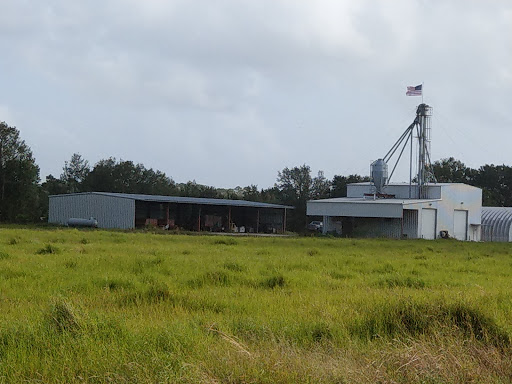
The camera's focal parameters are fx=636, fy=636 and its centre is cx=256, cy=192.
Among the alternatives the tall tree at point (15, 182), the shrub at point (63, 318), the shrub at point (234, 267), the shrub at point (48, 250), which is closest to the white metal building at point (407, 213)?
the tall tree at point (15, 182)

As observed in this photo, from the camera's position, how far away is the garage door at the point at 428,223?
6056cm

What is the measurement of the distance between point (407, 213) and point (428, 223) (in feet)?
9.91

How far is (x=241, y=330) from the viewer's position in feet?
27.6

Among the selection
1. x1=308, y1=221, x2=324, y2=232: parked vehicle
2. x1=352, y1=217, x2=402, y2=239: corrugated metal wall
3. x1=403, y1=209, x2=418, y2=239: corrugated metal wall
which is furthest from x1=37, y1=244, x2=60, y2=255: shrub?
x1=308, y1=221, x2=324, y2=232: parked vehicle

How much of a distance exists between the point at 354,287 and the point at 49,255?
1057 centimetres

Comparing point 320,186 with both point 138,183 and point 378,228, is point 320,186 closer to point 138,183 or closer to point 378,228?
point 138,183

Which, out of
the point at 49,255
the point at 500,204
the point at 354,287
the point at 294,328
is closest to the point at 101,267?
the point at 49,255

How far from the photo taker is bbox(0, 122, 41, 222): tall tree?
240 ft

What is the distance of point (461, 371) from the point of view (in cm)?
657

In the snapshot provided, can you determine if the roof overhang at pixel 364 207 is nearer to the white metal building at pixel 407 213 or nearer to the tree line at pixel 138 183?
the white metal building at pixel 407 213

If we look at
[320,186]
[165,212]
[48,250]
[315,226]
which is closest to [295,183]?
[320,186]

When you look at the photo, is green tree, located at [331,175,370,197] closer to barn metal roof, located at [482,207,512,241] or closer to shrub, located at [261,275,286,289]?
barn metal roof, located at [482,207,512,241]

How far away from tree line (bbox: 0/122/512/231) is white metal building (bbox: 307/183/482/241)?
22861mm

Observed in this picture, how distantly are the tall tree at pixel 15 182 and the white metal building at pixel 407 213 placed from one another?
110ft
